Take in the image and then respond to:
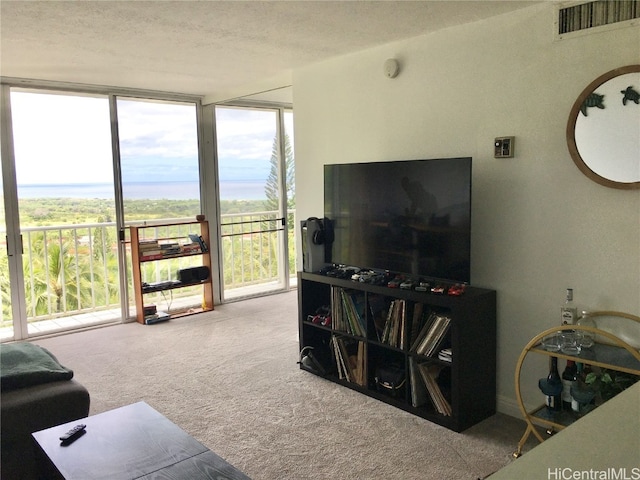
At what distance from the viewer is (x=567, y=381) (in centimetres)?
248

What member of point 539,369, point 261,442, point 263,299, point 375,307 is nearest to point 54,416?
point 261,442

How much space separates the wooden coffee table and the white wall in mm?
1844

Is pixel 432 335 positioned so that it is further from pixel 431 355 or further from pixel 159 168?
pixel 159 168

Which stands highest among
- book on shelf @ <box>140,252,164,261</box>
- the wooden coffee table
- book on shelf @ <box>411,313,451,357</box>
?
book on shelf @ <box>140,252,164,261</box>

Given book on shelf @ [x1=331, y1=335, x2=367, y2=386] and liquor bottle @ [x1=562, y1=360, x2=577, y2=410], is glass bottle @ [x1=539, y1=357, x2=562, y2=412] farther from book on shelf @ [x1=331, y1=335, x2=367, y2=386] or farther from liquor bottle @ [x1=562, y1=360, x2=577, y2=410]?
book on shelf @ [x1=331, y1=335, x2=367, y2=386]

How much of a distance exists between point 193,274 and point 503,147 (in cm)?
347

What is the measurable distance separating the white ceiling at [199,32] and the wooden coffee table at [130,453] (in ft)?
6.29

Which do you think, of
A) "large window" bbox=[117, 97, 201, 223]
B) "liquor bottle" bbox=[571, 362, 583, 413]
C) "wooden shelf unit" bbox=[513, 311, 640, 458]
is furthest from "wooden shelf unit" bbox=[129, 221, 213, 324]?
"liquor bottle" bbox=[571, 362, 583, 413]

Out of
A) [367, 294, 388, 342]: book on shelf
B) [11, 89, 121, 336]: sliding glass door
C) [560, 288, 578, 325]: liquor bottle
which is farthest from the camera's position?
[11, 89, 121, 336]: sliding glass door

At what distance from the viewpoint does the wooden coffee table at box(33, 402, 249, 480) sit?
1674 mm

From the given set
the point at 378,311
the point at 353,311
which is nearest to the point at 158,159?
the point at 353,311

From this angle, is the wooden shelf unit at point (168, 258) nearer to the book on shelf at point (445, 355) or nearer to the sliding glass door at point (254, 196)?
the sliding glass door at point (254, 196)

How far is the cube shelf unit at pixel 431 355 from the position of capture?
2.69 m

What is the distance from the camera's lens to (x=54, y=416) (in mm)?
2256
